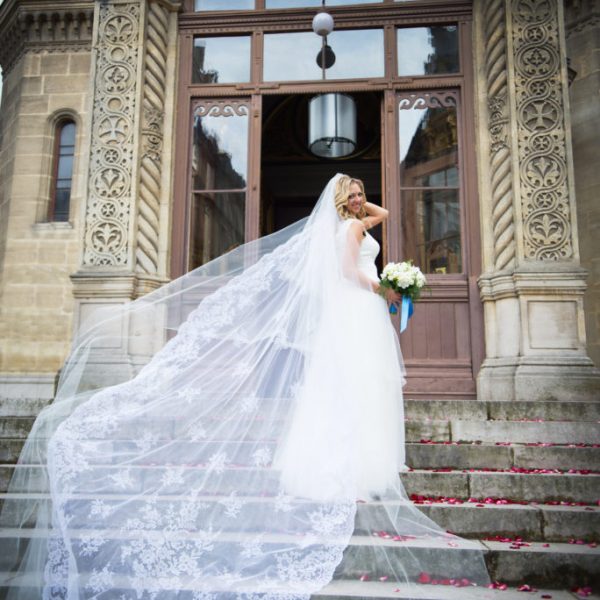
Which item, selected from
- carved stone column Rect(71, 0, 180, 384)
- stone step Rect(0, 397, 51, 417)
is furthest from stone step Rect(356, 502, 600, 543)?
carved stone column Rect(71, 0, 180, 384)

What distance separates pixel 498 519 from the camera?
3873mm

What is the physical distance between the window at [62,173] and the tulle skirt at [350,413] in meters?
5.88

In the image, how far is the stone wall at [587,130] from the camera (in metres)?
7.67

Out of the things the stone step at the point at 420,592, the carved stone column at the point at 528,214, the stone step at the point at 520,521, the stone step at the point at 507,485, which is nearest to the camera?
the stone step at the point at 420,592

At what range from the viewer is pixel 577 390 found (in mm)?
5801

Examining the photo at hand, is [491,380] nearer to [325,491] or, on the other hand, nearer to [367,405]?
[367,405]

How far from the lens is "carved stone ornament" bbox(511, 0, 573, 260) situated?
20.7 ft

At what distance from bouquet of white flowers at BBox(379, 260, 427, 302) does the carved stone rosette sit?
11.4 ft

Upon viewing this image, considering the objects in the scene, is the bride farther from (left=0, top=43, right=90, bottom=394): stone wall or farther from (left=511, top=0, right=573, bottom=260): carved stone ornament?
(left=0, top=43, right=90, bottom=394): stone wall

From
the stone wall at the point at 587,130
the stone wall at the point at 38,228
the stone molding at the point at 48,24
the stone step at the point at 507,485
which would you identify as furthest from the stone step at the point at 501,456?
the stone molding at the point at 48,24

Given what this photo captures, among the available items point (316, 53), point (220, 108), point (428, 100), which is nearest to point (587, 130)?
point (428, 100)

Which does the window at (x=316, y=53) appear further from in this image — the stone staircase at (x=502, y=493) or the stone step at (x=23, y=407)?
the stone step at (x=23, y=407)

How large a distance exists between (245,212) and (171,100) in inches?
66.1

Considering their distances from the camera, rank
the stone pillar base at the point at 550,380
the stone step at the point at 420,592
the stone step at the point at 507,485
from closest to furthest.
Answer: the stone step at the point at 420,592
the stone step at the point at 507,485
the stone pillar base at the point at 550,380
